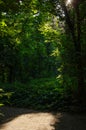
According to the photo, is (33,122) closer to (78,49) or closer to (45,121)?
(45,121)

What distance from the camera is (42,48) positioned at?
123 feet

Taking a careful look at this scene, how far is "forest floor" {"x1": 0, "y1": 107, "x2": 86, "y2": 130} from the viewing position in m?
12.1

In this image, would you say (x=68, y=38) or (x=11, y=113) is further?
(x=68, y=38)

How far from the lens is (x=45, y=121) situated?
13.3 m

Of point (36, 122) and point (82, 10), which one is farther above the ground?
point (82, 10)

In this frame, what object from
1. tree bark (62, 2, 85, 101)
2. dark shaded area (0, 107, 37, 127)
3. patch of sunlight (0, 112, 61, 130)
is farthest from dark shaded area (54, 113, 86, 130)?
dark shaded area (0, 107, 37, 127)

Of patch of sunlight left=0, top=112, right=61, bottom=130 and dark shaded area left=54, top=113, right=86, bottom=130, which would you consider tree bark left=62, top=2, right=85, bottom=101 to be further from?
patch of sunlight left=0, top=112, right=61, bottom=130

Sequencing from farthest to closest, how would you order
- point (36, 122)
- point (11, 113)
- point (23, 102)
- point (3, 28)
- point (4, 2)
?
point (23, 102)
point (11, 113)
point (36, 122)
point (3, 28)
point (4, 2)

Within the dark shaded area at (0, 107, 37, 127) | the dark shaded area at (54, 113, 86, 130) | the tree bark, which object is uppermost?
the tree bark

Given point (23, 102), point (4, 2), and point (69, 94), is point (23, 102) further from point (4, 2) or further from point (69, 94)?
point (4, 2)

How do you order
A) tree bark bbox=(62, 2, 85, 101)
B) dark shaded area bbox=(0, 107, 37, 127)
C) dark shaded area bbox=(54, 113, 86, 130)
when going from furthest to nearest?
tree bark bbox=(62, 2, 85, 101), dark shaded area bbox=(0, 107, 37, 127), dark shaded area bbox=(54, 113, 86, 130)

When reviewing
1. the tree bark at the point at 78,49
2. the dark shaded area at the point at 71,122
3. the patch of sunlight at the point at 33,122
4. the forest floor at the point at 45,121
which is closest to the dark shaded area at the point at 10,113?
the forest floor at the point at 45,121

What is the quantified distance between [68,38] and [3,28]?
9732mm

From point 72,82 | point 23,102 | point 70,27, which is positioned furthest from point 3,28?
point 23,102
